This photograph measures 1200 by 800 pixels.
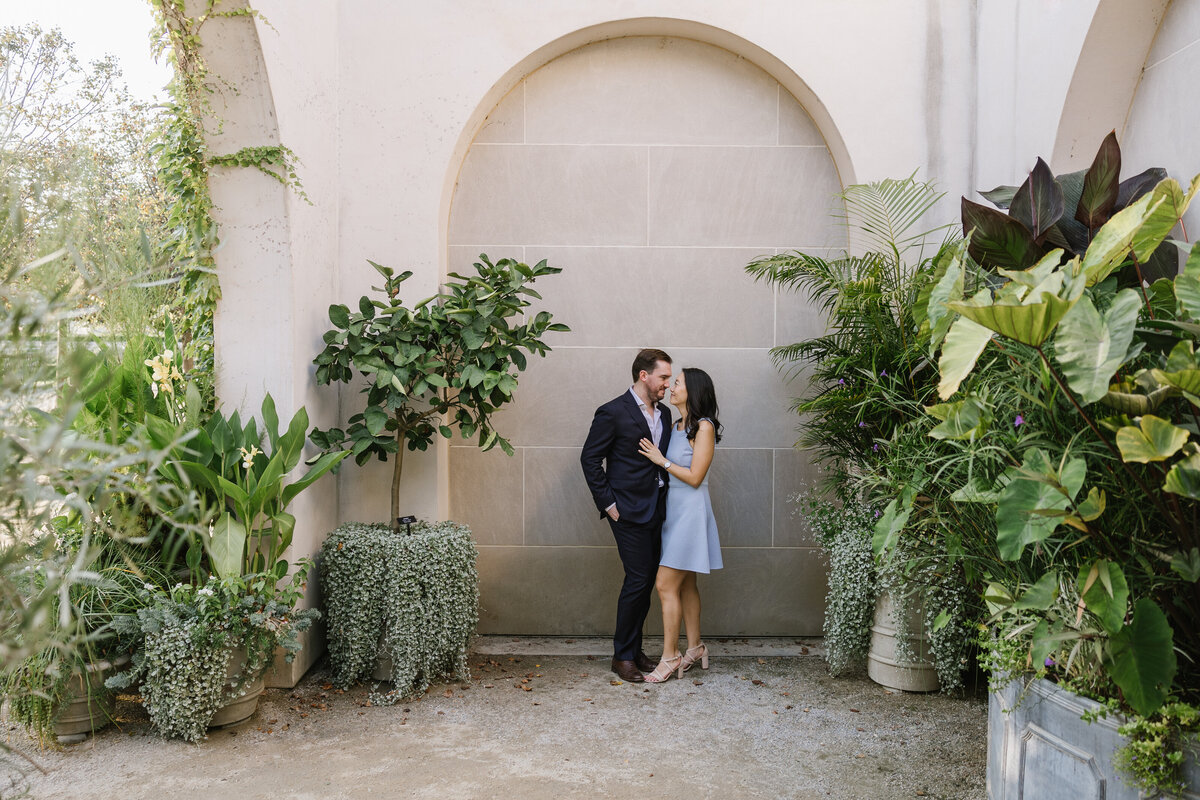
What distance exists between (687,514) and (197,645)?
7.65 feet

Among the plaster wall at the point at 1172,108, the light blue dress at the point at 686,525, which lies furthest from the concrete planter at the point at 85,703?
the plaster wall at the point at 1172,108

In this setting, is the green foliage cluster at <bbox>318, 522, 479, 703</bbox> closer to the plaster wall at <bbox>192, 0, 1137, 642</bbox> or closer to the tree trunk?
the tree trunk

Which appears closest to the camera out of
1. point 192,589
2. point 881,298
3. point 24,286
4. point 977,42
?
point 24,286

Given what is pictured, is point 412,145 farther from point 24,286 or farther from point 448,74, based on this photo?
point 24,286

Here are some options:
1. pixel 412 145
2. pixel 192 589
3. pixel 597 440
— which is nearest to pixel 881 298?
pixel 597 440

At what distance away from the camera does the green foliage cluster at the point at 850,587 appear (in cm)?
418

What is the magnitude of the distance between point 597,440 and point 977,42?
311 centimetres

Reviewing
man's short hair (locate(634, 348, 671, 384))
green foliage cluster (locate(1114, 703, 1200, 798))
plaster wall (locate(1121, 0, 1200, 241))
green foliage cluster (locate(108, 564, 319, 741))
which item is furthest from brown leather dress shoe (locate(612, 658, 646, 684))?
plaster wall (locate(1121, 0, 1200, 241))

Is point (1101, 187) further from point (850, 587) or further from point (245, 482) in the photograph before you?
point (245, 482)

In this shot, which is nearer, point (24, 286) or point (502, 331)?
point (24, 286)

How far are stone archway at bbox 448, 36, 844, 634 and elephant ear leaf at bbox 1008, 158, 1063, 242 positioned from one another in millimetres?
2128

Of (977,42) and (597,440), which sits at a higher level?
(977,42)

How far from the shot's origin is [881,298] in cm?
413

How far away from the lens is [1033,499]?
2057 mm
